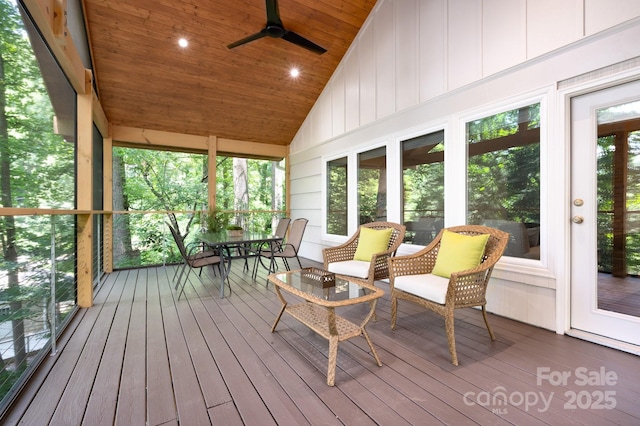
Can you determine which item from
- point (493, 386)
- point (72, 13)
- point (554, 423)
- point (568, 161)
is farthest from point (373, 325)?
point (72, 13)

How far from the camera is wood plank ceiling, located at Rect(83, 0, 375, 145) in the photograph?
3758mm

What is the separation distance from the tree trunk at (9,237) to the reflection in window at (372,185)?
3.77m

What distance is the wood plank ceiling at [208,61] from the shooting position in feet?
12.3

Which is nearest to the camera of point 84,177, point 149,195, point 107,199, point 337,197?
point 84,177

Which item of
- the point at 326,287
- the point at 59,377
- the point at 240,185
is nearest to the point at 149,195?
the point at 240,185

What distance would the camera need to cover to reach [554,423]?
1362 millimetres

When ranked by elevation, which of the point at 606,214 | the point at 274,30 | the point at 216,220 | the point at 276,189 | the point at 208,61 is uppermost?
the point at 208,61

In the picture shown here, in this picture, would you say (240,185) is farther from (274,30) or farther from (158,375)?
(158,375)

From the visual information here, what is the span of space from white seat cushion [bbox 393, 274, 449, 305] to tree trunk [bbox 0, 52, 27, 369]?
8.69 ft

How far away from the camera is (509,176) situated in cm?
277

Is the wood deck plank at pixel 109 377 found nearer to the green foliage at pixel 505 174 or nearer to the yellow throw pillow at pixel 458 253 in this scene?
the yellow throw pillow at pixel 458 253

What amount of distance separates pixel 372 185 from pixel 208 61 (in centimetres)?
323

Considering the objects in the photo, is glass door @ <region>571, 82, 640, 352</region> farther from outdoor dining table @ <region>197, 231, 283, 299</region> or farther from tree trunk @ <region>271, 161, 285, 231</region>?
tree trunk @ <region>271, 161, 285, 231</region>

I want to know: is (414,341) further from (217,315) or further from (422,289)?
(217,315)
